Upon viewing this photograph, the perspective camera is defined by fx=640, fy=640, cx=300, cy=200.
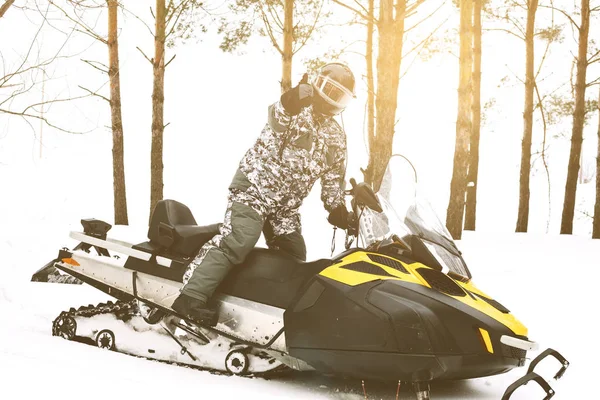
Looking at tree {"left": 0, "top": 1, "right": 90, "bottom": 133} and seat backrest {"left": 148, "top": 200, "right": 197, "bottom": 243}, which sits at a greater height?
tree {"left": 0, "top": 1, "right": 90, "bottom": 133}

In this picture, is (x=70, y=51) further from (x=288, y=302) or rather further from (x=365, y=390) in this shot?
(x=365, y=390)

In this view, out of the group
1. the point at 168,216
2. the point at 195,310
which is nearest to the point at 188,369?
the point at 195,310

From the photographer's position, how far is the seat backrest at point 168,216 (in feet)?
14.1

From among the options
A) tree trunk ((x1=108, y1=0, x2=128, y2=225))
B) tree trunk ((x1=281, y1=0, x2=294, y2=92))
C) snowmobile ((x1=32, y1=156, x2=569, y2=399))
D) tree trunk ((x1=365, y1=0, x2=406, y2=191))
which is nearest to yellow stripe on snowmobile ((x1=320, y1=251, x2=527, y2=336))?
snowmobile ((x1=32, y1=156, x2=569, y2=399))

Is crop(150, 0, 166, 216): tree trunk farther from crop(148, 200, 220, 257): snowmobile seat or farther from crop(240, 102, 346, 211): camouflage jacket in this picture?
crop(240, 102, 346, 211): camouflage jacket

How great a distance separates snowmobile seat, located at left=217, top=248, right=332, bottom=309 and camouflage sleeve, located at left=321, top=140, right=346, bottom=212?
1.92 ft

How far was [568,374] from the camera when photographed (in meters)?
4.37

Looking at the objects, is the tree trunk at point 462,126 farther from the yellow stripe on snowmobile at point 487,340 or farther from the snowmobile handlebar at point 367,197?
the yellow stripe on snowmobile at point 487,340

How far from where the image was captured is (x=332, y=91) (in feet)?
12.9

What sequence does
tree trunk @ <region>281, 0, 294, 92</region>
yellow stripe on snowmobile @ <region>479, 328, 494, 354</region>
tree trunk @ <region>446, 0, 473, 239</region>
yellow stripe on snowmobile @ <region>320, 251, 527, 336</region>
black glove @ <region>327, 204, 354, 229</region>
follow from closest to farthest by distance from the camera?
1. yellow stripe on snowmobile @ <region>479, 328, 494, 354</region>
2. yellow stripe on snowmobile @ <region>320, 251, 527, 336</region>
3. black glove @ <region>327, 204, 354, 229</region>
4. tree trunk @ <region>446, 0, 473, 239</region>
5. tree trunk @ <region>281, 0, 294, 92</region>

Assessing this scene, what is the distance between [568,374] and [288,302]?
2.06m

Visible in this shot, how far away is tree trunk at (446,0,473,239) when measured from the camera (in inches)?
492

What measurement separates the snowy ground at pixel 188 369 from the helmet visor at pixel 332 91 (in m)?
1.76

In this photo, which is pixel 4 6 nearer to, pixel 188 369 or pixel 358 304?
pixel 188 369
